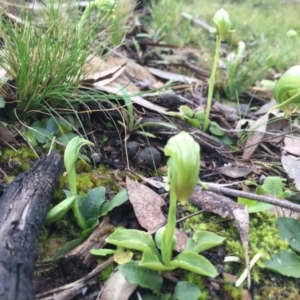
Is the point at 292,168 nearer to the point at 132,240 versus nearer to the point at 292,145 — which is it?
the point at 292,145

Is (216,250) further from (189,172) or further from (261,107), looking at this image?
(261,107)

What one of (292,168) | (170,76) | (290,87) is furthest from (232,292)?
(170,76)


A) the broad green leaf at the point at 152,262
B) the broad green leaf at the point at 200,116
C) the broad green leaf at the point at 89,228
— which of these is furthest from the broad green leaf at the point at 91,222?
the broad green leaf at the point at 200,116

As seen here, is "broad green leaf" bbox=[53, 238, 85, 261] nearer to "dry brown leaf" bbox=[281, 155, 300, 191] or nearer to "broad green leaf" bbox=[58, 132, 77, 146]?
"broad green leaf" bbox=[58, 132, 77, 146]

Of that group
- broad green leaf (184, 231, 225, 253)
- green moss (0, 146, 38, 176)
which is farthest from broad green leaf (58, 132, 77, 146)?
broad green leaf (184, 231, 225, 253)

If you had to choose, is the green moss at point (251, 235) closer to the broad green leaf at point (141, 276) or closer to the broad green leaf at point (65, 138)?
the broad green leaf at point (141, 276)
